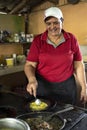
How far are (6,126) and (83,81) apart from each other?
3.30ft

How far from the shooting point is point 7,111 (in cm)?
117

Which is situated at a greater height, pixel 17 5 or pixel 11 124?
pixel 17 5

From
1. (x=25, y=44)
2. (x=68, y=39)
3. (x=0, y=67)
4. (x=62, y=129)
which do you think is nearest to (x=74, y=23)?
(x=25, y=44)

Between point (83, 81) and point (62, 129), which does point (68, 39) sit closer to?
point (83, 81)

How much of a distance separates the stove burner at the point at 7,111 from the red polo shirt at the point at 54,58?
23.3 inches

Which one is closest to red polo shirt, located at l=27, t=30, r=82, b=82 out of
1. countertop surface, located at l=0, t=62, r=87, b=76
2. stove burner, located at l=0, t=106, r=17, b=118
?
stove burner, located at l=0, t=106, r=17, b=118

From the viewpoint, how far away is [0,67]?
333 centimetres

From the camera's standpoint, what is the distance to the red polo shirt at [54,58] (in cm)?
169

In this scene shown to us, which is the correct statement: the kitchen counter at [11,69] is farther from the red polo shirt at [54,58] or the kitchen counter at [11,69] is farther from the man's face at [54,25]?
the man's face at [54,25]

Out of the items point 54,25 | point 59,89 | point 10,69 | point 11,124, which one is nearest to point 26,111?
point 11,124

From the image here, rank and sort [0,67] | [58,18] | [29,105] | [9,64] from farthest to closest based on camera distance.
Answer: [9,64]
[0,67]
[58,18]
[29,105]

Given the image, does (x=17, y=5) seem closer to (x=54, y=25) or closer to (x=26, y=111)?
(x=54, y=25)

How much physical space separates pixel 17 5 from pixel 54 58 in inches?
89.0

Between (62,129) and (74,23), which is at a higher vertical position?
(74,23)
